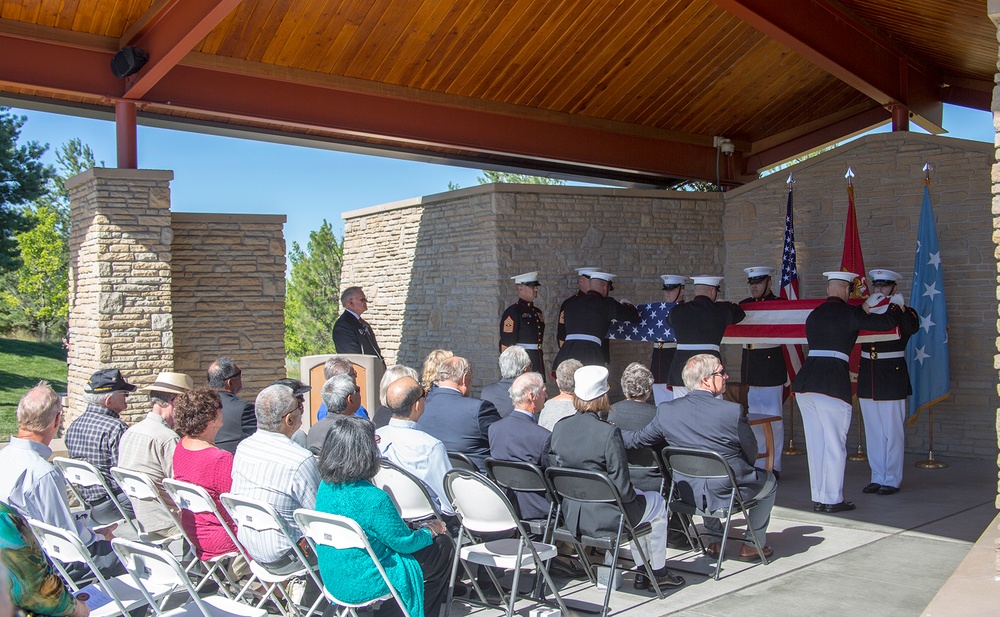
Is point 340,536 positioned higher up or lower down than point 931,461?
higher up

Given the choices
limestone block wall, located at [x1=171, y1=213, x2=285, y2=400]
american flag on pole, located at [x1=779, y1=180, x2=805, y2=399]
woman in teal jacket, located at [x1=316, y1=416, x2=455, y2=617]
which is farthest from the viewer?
limestone block wall, located at [x1=171, y1=213, x2=285, y2=400]

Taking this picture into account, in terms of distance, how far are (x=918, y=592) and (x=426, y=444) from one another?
2433 mm

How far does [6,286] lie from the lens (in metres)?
25.9

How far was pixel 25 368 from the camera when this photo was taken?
2138 cm

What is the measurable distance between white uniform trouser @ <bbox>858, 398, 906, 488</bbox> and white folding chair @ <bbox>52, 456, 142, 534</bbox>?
5.16 m

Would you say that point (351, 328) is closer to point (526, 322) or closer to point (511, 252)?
point (526, 322)

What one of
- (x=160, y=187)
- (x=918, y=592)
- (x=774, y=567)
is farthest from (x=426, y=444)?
(x=160, y=187)

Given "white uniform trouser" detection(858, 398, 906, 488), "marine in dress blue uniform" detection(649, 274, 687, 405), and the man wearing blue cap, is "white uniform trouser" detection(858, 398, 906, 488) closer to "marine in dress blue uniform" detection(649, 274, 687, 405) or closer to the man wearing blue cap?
"marine in dress blue uniform" detection(649, 274, 687, 405)

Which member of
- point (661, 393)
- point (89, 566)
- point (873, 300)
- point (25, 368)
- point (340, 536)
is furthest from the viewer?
point (25, 368)

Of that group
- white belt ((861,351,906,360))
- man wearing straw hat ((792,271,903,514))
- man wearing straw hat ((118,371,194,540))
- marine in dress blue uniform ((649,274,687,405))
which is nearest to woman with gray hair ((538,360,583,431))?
man wearing straw hat ((118,371,194,540))

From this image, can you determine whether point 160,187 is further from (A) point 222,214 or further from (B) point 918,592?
(B) point 918,592

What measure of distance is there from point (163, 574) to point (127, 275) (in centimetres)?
550

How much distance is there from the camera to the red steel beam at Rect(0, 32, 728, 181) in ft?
25.8

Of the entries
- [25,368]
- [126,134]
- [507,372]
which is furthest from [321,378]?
[25,368]
